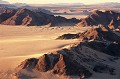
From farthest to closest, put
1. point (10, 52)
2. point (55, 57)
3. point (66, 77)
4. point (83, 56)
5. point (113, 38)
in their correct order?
point (113, 38) → point (10, 52) → point (83, 56) → point (55, 57) → point (66, 77)

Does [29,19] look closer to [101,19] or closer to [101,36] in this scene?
[101,19]

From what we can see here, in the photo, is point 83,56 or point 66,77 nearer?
point 66,77

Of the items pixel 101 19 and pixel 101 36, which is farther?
pixel 101 19

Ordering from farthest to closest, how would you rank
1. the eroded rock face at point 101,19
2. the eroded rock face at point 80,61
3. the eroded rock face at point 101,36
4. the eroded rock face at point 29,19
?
the eroded rock face at point 29,19 → the eroded rock face at point 101,19 → the eroded rock face at point 101,36 → the eroded rock face at point 80,61

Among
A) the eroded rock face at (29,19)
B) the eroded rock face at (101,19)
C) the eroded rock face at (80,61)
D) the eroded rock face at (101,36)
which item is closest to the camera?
the eroded rock face at (80,61)

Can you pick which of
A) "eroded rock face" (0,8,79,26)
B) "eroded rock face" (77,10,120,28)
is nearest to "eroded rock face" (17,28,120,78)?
"eroded rock face" (77,10,120,28)

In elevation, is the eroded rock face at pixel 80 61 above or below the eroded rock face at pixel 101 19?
above

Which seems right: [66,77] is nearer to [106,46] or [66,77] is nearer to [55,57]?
[55,57]

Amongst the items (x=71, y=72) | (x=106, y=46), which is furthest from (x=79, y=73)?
(x=106, y=46)

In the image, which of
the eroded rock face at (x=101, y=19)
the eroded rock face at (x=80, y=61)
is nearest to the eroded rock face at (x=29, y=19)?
the eroded rock face at (x=101, y=19)

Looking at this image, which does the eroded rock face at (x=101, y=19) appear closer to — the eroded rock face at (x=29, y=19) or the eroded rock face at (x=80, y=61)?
the eroded rock face at (x=29, y=19)

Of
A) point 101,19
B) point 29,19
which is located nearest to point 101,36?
point 29,19
